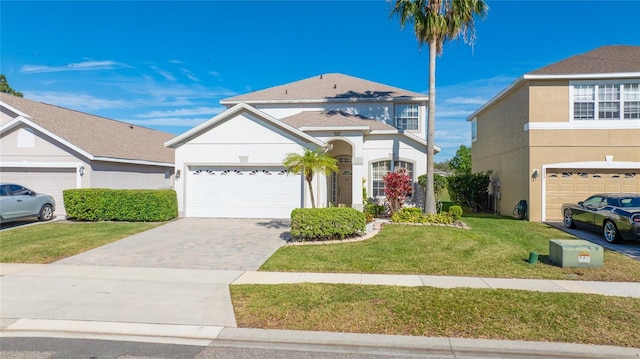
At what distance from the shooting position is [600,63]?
48.4 ft

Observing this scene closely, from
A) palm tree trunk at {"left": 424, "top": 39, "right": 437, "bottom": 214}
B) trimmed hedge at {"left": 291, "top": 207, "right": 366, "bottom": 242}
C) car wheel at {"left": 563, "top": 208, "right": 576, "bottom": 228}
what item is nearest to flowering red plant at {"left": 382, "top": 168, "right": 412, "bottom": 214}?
palm tree trunk at {"left": 424, "top": 39, "right": 437, "bottom": 214}

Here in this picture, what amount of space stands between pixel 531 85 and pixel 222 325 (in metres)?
15.5

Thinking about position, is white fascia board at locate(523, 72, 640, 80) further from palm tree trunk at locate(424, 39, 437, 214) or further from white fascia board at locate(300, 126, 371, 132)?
white fascia board at locate(300, 126, 371, 132)

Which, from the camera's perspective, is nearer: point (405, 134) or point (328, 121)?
point (328, 121)

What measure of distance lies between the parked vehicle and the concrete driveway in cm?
Result: 554

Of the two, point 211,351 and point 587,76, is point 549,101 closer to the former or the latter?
point 587,76

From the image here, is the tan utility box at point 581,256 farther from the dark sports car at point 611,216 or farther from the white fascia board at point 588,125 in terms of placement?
the white fascia board at point 588,125

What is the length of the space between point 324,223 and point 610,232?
8.79m

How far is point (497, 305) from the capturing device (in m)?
5.40

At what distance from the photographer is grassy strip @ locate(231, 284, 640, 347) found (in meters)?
4.57

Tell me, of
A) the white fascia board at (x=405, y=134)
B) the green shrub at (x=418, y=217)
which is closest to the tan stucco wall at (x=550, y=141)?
the white fascia board at (x=405, y=134)

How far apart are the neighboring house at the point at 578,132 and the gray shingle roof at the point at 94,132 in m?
19.9

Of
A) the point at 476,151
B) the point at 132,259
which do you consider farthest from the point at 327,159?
the point at 476,151

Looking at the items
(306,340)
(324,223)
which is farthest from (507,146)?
(306,340)
